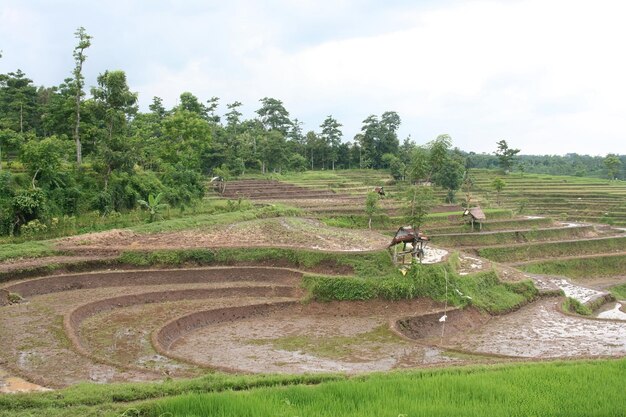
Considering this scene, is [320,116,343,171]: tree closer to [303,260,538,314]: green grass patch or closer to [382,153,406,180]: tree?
[382,153,406,180]: tree

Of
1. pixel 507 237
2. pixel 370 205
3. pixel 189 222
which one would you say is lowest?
pixel 507 237

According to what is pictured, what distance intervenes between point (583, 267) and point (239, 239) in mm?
18172

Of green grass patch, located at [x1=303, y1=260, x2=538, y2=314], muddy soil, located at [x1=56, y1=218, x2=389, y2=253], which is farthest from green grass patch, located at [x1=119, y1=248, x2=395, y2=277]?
green grass patch, located at [x1=303, y1=260, x2=538, y2=314]

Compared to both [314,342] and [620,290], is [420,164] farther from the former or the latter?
[314,342]

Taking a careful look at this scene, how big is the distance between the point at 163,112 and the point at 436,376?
50462mm

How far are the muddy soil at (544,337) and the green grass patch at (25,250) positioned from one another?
13.3 metres

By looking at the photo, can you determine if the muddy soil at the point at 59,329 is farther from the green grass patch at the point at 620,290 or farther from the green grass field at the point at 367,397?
the green grass patch at the point at 620,290

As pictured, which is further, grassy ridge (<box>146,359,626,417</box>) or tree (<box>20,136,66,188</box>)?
tree (<box>20,136,66,188</box>)

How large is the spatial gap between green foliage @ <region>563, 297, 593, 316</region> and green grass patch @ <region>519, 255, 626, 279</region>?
7.23 m

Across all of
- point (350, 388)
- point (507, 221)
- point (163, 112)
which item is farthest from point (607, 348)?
point (163, 112)

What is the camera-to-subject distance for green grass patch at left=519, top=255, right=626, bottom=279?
26.5m

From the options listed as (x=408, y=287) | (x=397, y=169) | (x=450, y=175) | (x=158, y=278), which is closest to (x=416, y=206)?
(x=408, y=287)

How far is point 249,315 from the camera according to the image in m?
15.3

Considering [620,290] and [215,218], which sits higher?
[215,218]
